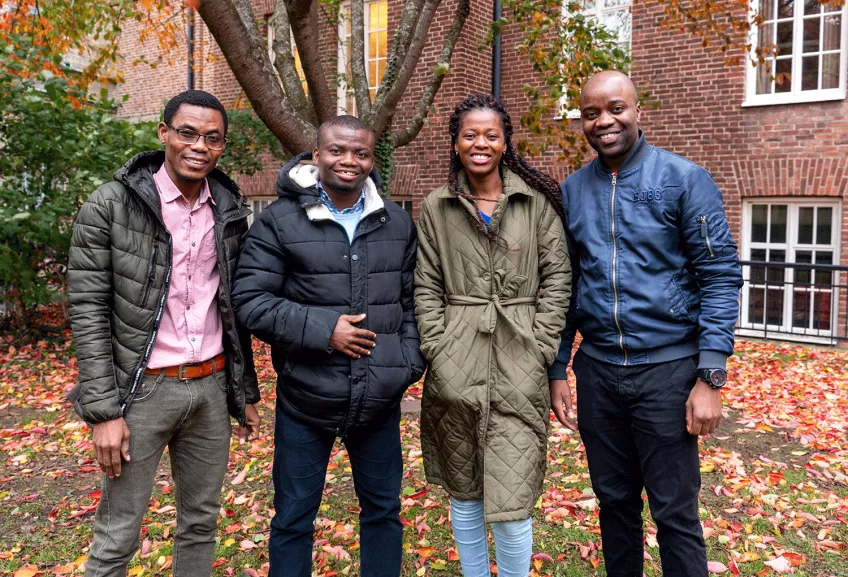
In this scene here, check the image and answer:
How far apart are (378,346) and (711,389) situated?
1.27m

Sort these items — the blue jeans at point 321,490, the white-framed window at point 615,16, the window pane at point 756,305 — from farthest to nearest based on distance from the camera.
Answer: the white-framed window at point 615,16
the window pane at point 756,305
the blue jeans at point 321,490

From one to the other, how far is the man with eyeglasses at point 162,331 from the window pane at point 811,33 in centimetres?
980

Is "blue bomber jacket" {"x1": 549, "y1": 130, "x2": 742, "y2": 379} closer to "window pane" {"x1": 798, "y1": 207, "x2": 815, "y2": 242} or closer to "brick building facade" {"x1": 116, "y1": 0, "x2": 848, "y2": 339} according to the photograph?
"brick building facade" {"x1": 116, "y1": 0, "x2": 848, "y2": 339}

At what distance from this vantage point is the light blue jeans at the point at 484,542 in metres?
2.75

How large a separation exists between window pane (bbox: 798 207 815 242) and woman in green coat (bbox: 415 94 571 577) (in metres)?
8.51

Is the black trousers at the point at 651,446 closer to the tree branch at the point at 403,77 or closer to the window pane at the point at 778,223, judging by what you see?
the tree branch at the point at 403,77

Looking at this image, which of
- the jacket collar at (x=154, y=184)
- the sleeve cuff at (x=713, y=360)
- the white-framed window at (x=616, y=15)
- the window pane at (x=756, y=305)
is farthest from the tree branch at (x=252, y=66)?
the window pane at (x=756, y=305)

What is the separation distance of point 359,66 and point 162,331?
4015 millimetres

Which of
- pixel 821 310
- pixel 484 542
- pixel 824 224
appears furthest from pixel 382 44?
pixel 484 542

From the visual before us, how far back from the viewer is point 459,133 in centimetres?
282

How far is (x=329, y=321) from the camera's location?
2.63 m

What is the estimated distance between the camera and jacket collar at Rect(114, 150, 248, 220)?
2510mm

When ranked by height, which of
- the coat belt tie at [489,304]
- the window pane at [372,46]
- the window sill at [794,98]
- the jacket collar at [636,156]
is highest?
the window pane at [372,46]

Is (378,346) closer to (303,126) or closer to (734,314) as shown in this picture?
(734,314)
